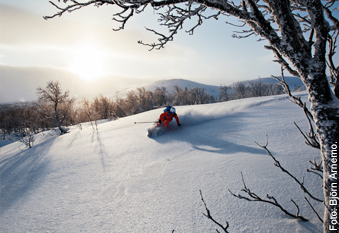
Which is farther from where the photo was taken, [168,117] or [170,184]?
[168,117]

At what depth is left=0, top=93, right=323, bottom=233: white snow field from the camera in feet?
5.09

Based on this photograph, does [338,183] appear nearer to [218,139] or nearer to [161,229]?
[161,229]

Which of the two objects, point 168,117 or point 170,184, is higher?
point 168,117

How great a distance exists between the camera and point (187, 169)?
2.57 meters

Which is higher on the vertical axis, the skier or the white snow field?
the skier

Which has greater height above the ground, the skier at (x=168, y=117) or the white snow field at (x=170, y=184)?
the skier at (x=168, y=117)

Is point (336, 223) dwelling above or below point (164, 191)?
above

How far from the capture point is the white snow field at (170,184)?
1551 millimetres

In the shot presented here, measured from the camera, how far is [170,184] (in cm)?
223

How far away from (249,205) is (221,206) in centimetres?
28

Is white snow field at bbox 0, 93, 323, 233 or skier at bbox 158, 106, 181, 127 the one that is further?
skier at bbox 158, 106, 181, 127

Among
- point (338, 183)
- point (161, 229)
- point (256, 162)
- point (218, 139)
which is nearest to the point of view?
point (338, 183)

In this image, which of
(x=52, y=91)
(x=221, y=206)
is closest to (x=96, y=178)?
(x=221, y=206)

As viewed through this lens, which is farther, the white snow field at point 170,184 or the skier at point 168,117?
the skier at point 168,117
